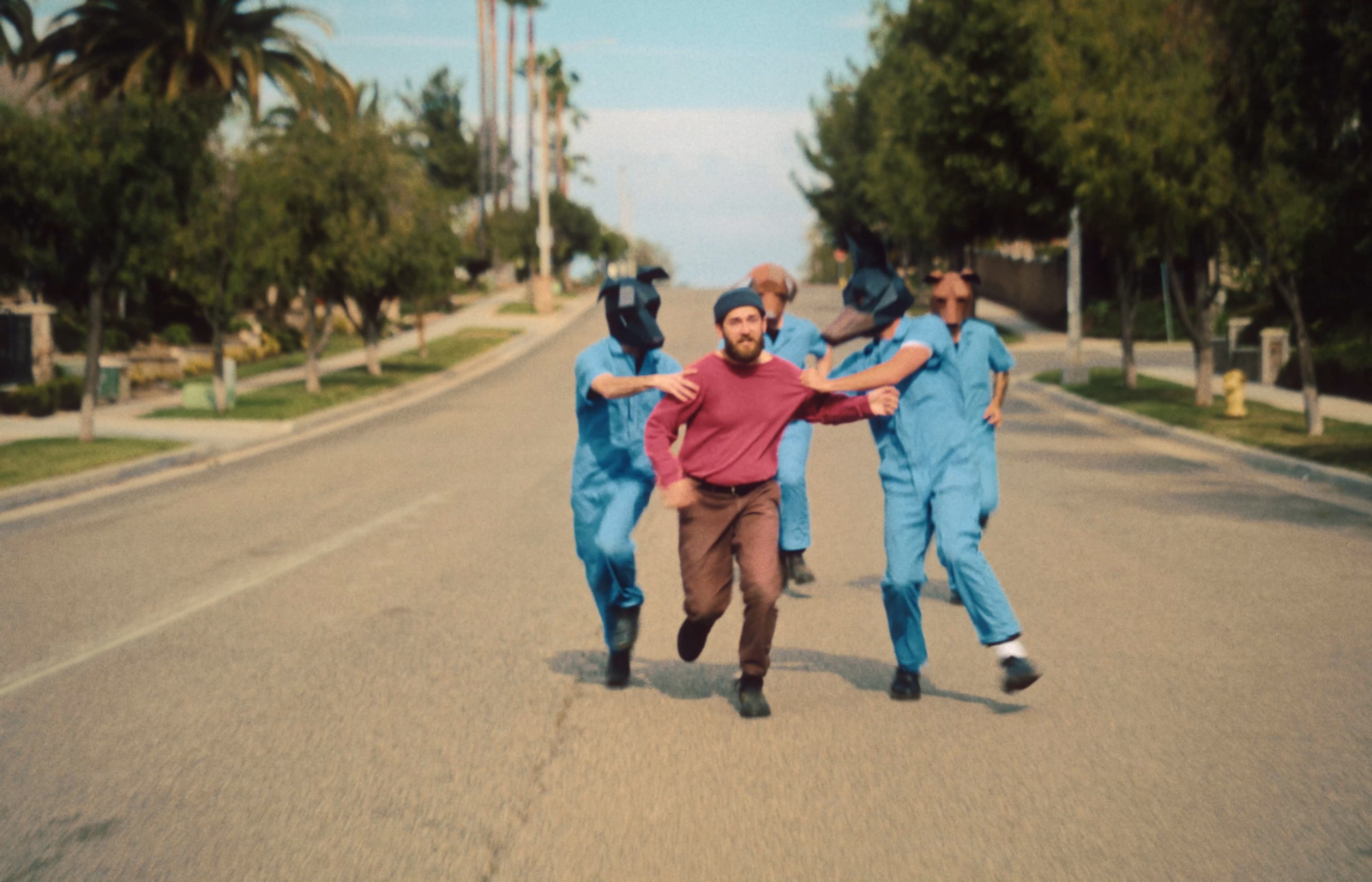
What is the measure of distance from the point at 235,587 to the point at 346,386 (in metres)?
21.2

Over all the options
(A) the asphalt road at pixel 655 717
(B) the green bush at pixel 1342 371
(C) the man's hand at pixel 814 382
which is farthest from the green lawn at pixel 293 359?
(C) the man's hand at pixel 814 382

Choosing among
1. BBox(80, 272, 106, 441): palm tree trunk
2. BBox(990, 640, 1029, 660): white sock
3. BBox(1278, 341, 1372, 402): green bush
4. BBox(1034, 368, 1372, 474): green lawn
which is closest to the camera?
BBox(990, 640, 1029, 660): white sock

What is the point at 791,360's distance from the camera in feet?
30.7

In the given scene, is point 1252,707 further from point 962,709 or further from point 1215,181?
point 1215,181

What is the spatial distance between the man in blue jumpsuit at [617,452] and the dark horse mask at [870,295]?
2.58 ft

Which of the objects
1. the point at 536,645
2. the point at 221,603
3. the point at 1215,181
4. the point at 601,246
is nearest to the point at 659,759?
the point at 536,645

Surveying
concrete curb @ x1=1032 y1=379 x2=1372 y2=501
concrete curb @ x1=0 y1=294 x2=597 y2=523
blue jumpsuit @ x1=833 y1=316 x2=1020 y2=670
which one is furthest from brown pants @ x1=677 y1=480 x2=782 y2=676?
concrete curb @ x1=0 y1=294 x2=597 y2=523

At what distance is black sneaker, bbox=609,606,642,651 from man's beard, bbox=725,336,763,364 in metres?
1.30

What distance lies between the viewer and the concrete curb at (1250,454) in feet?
48.6

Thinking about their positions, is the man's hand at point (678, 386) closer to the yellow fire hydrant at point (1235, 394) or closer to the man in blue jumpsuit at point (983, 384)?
the man in blue jumpsuit at point (983, 384)

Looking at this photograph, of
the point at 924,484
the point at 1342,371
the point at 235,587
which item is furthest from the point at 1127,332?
the point at 924,484

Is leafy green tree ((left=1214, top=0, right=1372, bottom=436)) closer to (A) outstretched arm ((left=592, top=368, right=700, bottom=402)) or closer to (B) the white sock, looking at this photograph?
(B) the white sock

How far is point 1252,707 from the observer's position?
6.57 meters

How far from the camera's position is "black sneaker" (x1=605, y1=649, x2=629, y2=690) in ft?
23.1
